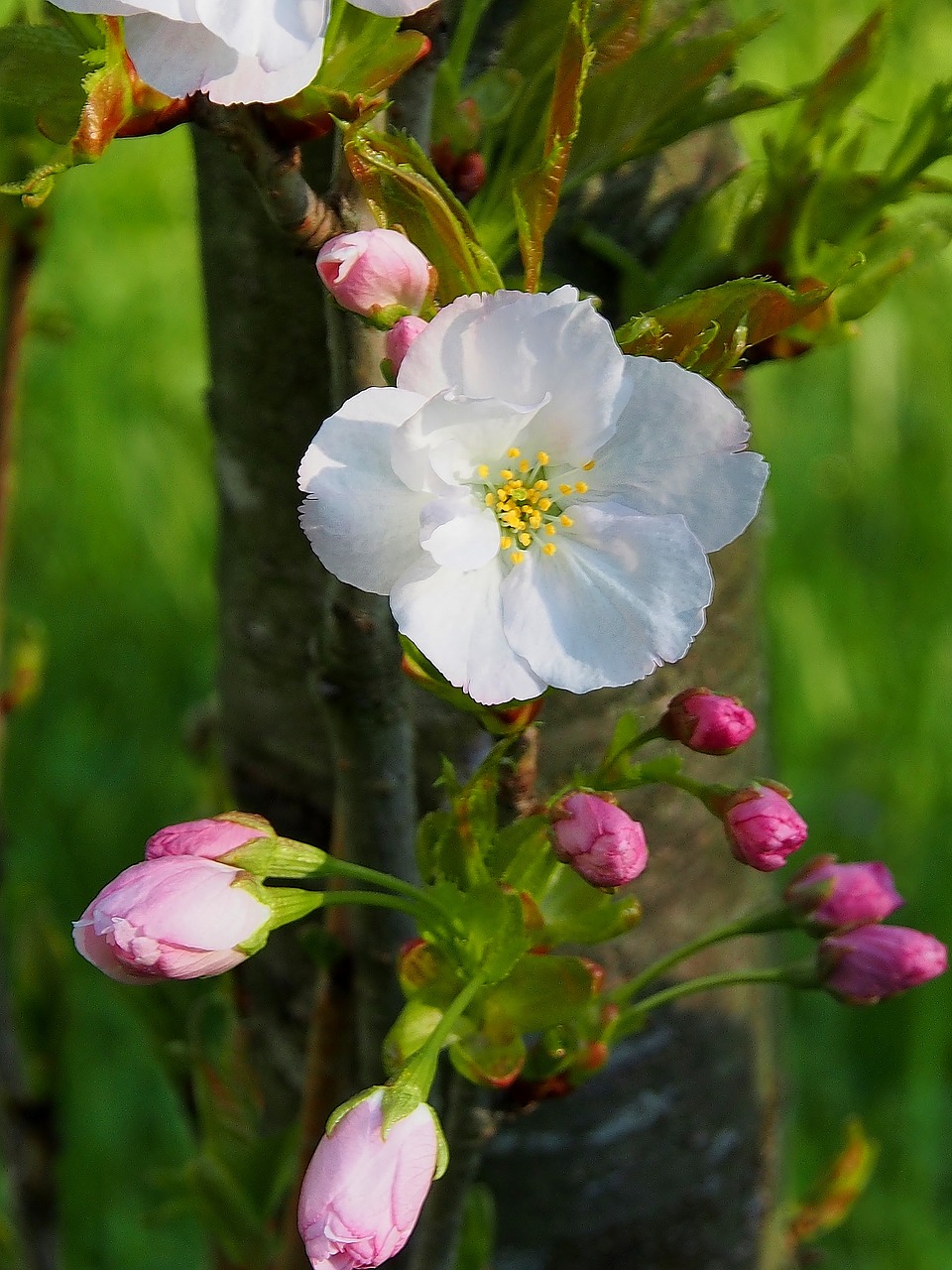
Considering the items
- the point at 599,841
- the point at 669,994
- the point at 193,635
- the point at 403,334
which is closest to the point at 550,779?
the point at 669,994

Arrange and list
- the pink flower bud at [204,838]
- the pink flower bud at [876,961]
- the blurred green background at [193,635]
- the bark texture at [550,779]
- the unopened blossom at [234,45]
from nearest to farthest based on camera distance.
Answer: the unopened blossom at [234,45], the pink flower bud at [204,838], the pink flower bud at [876,961], the bark texture at [550,779], the blurred green background at [193,635]

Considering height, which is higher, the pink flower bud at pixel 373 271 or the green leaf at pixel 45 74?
the green leaf at pixel 45 74

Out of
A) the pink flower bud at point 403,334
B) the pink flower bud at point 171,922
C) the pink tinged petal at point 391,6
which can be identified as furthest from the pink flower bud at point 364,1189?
the pink tinged petal at point 391,6

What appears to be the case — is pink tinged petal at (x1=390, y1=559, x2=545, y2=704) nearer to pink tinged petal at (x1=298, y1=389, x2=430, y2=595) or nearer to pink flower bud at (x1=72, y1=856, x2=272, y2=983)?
pink tinged petal at (x1=298, y1=389, x2=430, y2=595)

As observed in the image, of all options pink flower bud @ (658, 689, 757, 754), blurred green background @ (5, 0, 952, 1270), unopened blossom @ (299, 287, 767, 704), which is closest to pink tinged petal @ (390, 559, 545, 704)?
unopened blossom @ (299, 287, 767, 704)

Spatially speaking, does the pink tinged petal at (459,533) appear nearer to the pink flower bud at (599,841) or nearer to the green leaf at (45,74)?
the pink flower bud at (599,841)

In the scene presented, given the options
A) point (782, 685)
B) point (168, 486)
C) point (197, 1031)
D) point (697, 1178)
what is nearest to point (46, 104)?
point (197, 1031)

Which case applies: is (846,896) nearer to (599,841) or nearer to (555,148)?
(599,841)
